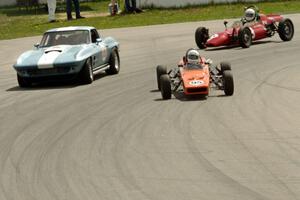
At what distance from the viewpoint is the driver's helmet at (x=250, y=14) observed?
2227cm

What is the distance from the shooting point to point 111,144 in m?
9.48

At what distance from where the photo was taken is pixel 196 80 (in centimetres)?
1287

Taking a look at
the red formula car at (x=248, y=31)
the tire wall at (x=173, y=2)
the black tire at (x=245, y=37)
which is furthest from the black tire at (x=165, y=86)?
the tire wall at (x=173, y=2)

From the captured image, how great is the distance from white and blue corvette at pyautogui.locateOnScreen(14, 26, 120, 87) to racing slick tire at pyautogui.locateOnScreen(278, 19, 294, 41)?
278 inches

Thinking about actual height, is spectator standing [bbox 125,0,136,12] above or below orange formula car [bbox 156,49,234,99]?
below

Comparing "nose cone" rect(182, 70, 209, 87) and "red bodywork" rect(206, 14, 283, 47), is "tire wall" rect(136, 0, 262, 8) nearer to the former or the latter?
"red bodywork" rect(206, 14, 283, 47)

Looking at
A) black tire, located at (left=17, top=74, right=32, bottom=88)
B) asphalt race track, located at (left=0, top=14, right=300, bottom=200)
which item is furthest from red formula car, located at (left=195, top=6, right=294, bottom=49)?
black tire, located at (left=17, top=74, right=32, bottom=88)

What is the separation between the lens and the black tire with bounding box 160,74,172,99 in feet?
42.4

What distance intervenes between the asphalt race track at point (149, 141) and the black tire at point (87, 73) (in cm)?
17

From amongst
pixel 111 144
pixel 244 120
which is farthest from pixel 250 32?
pixel 111 144

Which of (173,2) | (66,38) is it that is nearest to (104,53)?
(66,38)

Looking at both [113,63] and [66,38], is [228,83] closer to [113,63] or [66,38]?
[66,38]

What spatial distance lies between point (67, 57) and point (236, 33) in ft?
25.4

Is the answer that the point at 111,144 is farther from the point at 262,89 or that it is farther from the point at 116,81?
the point at 116,81
